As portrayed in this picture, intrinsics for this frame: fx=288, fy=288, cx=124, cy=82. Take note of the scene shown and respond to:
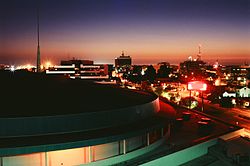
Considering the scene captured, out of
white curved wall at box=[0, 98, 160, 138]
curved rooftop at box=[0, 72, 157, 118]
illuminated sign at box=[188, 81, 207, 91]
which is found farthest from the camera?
illuminated sign at box=[188, 81, 207, 91]

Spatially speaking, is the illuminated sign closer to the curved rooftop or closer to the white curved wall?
the curved rooftop

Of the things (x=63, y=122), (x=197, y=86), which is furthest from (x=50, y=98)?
(x=197, y=86)

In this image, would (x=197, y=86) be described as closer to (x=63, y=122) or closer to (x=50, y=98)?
(x=50, y=98)

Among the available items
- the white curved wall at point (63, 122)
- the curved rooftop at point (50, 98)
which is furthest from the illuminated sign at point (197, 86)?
the white curved wall at point (63, 122)

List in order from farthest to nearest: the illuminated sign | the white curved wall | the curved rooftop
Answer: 1. the illuminated sign
2. the curved rooftop
3. the white curved wall

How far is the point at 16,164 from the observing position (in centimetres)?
1861

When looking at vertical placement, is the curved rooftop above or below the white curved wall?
above

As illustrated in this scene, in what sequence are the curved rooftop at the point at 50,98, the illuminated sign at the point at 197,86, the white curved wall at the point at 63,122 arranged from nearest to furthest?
the white curved wall at the point at 63,122
the curved rooftop at the point at 50,98
the illuminated sign at the point at 197,86

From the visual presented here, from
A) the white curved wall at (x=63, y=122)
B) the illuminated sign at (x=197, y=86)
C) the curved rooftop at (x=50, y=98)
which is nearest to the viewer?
the white curved wall at (x=63, y=122)

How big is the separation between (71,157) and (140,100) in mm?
9484

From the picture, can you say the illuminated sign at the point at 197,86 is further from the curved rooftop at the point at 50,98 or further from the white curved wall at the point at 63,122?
the white curved wall at the point at 63,122

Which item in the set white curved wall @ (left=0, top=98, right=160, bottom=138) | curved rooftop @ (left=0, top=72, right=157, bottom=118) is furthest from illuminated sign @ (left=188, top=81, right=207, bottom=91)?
white curved wall @ (left=0, top=98, right=160, bottom=138)

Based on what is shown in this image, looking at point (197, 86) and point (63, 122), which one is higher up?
point (63, 122)

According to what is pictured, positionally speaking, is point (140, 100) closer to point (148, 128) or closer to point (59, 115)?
point (148, 128)
